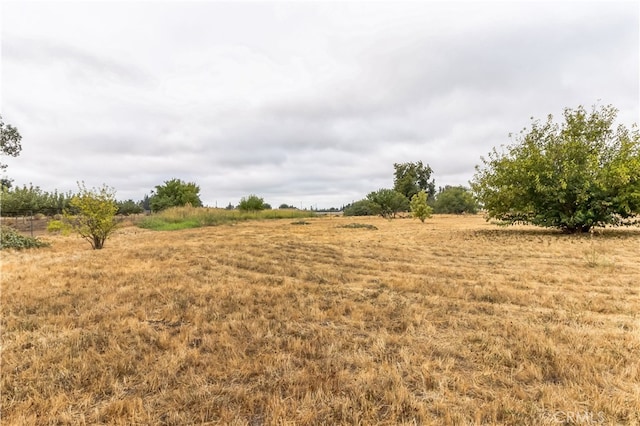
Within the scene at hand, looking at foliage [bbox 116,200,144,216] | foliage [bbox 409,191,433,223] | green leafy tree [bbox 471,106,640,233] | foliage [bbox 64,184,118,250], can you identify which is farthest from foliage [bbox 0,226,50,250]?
foliage [bbox 116,200,144,216]

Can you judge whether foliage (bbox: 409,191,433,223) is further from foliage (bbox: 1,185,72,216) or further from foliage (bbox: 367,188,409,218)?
foliage (bbox: 1,185,72,216)

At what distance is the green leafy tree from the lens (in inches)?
520

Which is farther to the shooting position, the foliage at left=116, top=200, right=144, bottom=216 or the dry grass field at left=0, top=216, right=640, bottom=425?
the foliage at left=116, top=200, right=144, bottom=216

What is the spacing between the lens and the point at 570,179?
1377cm

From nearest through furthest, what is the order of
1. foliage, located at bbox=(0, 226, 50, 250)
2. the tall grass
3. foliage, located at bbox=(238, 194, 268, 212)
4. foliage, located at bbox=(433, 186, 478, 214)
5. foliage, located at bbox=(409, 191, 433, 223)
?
1. foliage, located at bbox=(0, 226, 50, 250)
2. the tall grass
3. foliage, located at bbox=(409, 191, 433, 223)
4. foliage, located at bbox=(238, 194, 268, 212)
5. foliage, located at bbox=(433, 186, 478, 214)

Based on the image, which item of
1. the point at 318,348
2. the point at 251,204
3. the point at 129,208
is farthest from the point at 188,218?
the point at 318,348

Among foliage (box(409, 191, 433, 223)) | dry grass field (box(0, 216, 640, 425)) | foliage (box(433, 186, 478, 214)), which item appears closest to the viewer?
dry grass field (box(0, 216, 640, 425))

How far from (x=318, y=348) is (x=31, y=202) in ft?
117

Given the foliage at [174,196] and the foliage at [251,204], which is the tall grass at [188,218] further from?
the foliage at [174,196]

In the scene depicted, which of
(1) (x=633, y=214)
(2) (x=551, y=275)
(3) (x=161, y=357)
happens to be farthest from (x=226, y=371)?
(1) (x=633, y=214)

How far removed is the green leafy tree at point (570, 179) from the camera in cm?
1320

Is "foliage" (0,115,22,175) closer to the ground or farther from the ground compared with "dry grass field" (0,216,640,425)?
farther from the ground

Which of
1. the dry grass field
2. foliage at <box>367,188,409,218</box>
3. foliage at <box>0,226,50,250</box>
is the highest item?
foliage at <box>367,188,409,218</box>

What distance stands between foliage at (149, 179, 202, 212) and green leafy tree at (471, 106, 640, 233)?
39.8m
